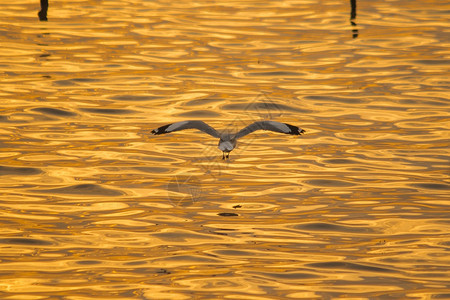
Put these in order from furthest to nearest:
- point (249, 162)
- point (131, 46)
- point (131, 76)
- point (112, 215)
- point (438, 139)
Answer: point (131, 46), point (131, 76), point (438, 139), point (249, 162), point (112, 215)

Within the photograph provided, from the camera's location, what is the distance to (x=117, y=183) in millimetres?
16641

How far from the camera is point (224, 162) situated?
17734 mm

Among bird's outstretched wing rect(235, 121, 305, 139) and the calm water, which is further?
bird's outstretched wing rect(235, 121, 305, 139)

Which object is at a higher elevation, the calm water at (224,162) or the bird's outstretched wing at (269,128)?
the bird's outstretched wing at (269,128)

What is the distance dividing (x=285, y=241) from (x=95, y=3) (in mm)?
21795

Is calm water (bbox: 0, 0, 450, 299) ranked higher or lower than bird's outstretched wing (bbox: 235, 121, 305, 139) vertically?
lower

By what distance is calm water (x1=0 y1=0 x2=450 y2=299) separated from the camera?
12.8 m

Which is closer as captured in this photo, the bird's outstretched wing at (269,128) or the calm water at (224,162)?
the calm water at (224,162)

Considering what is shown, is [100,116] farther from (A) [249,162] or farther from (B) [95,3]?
(B) [95,3]

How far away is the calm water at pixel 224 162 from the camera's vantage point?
12.8 m

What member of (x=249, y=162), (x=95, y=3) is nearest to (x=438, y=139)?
(x=249, y=162)

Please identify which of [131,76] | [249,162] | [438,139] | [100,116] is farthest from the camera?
[131,76]

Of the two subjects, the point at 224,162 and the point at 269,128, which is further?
the point at 224,162

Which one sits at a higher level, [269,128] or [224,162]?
[269,128]
